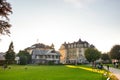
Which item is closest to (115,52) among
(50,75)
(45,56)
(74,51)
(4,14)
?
(45,56)

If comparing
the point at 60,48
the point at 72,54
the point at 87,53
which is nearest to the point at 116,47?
the point at 87,53

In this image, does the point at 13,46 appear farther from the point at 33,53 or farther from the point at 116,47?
the point at 116,47

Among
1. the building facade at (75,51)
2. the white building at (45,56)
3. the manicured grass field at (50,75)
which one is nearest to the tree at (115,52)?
the white building at (45,56)

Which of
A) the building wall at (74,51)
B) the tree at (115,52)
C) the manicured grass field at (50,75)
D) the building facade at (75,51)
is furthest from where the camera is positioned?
the building wall at (74,51)

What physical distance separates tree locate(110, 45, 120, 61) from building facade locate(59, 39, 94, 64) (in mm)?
52214

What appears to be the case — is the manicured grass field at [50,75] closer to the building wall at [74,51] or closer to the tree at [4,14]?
the tree at [4,14]

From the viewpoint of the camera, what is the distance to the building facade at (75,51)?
162025 mm

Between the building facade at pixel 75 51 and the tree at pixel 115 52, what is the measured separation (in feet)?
171

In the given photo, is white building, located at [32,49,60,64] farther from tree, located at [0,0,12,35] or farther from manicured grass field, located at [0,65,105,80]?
tree, located at [0,0,12,35]

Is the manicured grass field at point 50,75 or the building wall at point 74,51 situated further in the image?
the building wall at point 74,51

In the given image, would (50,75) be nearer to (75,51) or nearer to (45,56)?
(45,56)

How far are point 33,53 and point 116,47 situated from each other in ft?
177

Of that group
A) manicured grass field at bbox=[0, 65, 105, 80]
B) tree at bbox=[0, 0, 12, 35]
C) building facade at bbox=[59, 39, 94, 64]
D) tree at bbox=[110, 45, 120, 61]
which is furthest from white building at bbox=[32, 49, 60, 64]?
tree at bbox=[0, 0, 12, 35]

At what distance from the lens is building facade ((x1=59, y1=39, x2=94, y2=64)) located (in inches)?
6379
